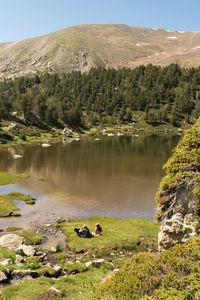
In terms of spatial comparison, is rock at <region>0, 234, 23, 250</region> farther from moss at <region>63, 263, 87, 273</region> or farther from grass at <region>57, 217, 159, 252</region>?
moss at <region>63, 263, 87, 273</region>

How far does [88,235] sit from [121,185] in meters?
27.7

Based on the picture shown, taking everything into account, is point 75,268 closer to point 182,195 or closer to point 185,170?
point 182,195

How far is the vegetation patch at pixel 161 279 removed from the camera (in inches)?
418

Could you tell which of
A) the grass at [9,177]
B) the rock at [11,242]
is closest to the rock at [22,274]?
the rock at [11,242]

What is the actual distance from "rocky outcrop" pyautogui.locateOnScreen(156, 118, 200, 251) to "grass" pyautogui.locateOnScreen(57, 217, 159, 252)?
7423mm

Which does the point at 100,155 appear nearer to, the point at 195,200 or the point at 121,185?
the point at 121,185

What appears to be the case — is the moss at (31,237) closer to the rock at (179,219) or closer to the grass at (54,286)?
the grass at (54,286)

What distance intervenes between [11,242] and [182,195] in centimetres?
1919

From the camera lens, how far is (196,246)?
43.4ft

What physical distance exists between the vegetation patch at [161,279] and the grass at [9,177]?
50558 millimetres

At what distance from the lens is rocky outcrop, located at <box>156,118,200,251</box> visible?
60.6ft

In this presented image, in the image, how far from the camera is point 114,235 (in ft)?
97.5

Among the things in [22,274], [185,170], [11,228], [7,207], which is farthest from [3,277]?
[7,207]

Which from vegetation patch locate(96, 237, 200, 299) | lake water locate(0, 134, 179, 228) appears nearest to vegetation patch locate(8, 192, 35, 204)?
lake water locate(0, 134, 179, 228)
